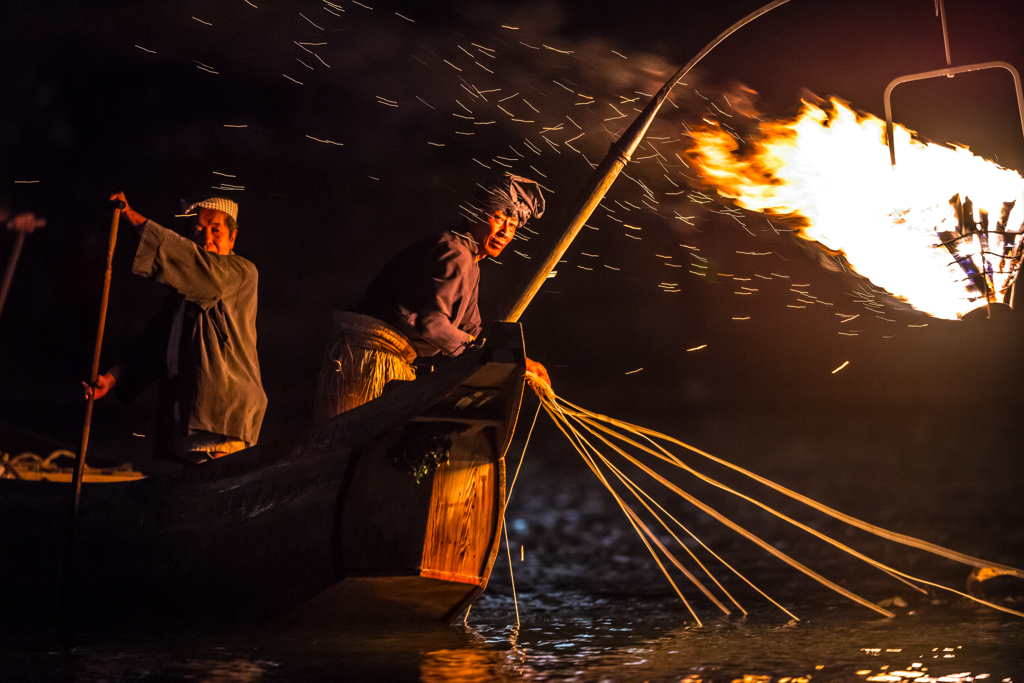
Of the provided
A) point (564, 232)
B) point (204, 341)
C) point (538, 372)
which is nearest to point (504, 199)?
point (564, 232)

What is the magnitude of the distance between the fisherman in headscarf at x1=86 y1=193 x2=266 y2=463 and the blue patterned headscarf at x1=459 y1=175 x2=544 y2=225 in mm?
1091

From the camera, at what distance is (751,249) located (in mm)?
11977

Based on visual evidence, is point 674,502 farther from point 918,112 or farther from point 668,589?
point 668,589

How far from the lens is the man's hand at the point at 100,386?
4.53 metres

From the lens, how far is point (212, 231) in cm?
465

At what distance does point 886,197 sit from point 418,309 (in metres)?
2.86

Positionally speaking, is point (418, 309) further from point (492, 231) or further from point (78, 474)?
point (78, 474)

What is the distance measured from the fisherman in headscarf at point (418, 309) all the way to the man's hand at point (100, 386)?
3.50 ft

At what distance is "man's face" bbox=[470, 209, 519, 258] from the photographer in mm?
4465

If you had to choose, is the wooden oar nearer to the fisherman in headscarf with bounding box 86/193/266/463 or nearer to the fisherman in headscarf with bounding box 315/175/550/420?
the fisherman in headscarf with bounding box 86/193/266/463

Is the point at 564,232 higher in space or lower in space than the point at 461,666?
higher

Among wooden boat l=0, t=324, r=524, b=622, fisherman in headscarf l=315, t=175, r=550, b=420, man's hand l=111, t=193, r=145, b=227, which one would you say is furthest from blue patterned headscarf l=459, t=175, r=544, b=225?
man's hand l=111, t=193, r=145, b=227

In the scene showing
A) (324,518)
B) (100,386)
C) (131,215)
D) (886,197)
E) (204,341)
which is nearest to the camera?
(324,518)

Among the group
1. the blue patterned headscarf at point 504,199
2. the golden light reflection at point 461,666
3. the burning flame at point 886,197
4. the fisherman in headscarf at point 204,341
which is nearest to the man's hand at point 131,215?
the fisherman in headscarf at point 204,341
